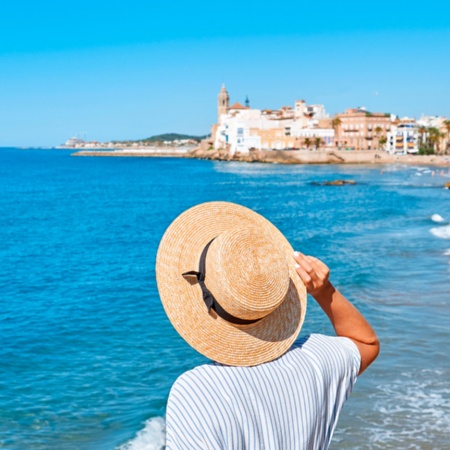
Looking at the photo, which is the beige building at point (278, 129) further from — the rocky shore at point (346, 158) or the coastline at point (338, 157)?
the rocky shore at point (346, 158)

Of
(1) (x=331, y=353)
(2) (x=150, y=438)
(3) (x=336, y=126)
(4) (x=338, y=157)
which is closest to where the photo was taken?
(1) (x=331, y=353)

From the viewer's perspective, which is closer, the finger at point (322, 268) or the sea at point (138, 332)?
the finger at point (322, 268)

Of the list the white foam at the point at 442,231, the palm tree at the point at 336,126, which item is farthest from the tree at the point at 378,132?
the white foam at the point at 442,231

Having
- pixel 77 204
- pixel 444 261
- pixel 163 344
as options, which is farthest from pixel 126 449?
pixel 77 204

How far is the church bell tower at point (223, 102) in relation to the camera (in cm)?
15575

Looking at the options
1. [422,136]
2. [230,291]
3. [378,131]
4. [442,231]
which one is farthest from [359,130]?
[230,291]

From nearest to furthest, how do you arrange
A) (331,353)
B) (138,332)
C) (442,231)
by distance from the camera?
(331,353)
(138,332)
(442,231)

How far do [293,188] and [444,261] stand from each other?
4032 cm

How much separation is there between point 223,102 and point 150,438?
152 m

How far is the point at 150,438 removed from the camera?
296 inches

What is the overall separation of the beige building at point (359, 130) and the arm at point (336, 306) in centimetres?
11661

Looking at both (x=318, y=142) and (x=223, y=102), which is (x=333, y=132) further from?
(x=223, y=102)

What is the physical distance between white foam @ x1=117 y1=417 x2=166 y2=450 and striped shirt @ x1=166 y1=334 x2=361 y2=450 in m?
5.41

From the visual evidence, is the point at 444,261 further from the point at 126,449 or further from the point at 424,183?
the point at 424,183
